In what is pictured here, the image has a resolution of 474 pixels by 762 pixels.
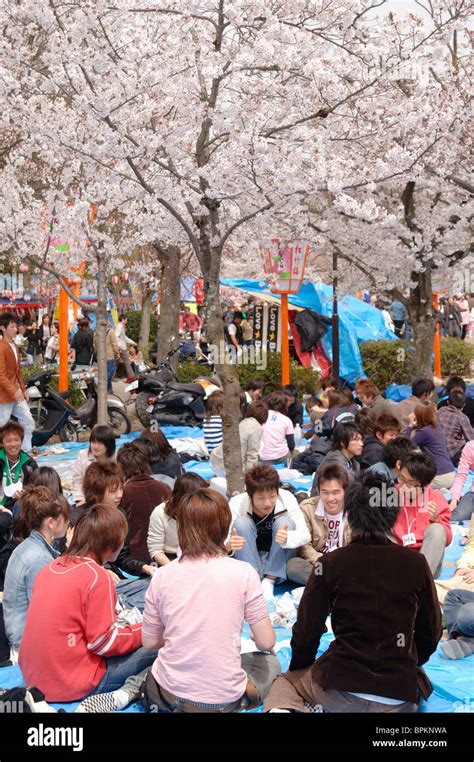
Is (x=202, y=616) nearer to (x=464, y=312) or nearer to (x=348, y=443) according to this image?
(x=348, y=443)

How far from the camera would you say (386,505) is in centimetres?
370

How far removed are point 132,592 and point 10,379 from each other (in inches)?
→ 184

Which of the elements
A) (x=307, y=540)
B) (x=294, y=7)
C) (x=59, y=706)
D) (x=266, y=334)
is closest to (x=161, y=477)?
(x=307, y=540)

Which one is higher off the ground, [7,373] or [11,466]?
[7,373]

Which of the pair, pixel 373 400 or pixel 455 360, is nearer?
pixel 373 400

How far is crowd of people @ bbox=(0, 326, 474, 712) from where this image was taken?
11.4 ft

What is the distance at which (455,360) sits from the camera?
1766 cm

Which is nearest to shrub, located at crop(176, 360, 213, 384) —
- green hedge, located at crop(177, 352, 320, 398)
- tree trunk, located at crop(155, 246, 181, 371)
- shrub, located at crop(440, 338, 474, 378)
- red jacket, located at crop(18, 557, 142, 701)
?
tree trunk, located at crop(155, 246, 181, 371)

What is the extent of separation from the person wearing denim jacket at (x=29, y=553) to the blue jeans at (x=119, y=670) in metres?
0.58

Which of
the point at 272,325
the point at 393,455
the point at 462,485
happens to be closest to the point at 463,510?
the point at 462,485

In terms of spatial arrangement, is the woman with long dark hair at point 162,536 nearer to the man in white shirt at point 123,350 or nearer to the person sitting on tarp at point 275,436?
the person sitting on tarp at point 275,436

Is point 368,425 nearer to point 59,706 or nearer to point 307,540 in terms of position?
point 307,540

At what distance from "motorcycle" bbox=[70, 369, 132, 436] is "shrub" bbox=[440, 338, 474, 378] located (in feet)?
26.6

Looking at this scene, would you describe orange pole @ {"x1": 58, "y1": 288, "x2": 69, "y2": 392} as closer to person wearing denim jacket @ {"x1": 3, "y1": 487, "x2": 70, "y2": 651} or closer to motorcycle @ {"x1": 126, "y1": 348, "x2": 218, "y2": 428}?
motorcycle @ {"x1": 126, "y1": 348, "x2": 218, "y2": 428}
